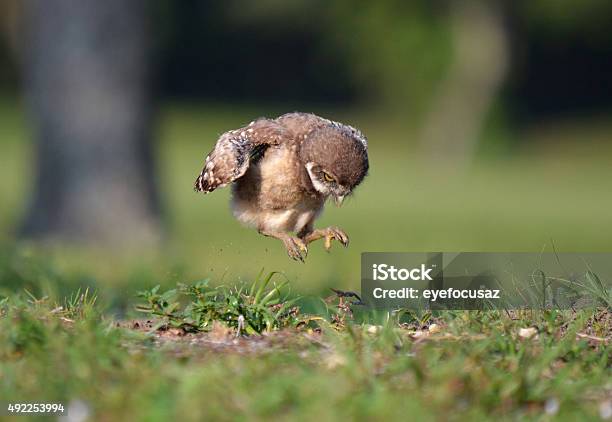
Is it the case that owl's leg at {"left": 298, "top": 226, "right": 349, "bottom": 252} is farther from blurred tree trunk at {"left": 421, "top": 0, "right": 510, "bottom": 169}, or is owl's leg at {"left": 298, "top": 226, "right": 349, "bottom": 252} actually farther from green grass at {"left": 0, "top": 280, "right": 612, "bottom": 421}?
blurred tree trunk at {"left": 421, "top": 0, "right": 510, "bottom": 169}

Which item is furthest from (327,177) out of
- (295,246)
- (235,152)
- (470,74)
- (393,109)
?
(393,109)

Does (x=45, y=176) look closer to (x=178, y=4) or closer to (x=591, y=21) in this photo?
(x=591, y=21)

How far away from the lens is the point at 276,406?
4.80 meters

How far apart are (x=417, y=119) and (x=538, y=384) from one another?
141 feet

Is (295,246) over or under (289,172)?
under

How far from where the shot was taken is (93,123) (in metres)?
17.2

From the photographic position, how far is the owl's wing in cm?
794

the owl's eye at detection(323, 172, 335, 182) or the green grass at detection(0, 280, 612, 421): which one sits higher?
the owl's eye at detection(323, 172, 335, 182)

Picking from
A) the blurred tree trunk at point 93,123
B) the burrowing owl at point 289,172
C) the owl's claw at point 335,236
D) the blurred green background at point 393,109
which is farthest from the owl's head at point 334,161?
the blurred tree trunk at point 93,123

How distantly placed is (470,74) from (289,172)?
36.7m

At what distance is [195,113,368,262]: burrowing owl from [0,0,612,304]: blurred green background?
104 inches

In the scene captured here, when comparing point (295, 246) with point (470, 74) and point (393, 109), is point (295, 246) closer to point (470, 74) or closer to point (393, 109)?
point (470, 74)

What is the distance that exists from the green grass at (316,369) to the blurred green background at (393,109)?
4974 mm

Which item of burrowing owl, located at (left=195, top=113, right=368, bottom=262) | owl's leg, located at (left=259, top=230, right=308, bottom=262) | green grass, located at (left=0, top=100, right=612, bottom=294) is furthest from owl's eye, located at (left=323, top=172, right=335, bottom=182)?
green grass, located at (left=0, top=100, right=612, bottom=294)
